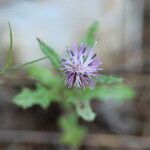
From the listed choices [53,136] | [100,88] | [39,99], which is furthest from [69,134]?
[39,99]

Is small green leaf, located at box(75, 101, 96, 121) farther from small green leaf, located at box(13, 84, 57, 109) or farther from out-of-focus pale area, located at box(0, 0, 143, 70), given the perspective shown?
out-of-focus pale area, located at box(0, 0, 143, 70)

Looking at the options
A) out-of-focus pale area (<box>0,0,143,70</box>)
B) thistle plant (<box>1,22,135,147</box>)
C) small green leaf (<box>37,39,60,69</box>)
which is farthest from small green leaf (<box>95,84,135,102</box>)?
out-of-focus pale area (<box>0,0,143,70</box>)

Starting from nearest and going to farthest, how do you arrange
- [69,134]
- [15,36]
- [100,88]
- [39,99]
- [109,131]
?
[39,99], [100,88], [69,134], [109,131], [15,36]

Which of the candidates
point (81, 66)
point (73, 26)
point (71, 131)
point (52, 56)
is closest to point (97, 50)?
point (73, 26)

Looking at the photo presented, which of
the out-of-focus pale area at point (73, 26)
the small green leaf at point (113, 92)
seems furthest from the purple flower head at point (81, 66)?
the out-of-focus pale area at point (73, 26)

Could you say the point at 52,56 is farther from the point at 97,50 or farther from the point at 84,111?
the point at 97,50

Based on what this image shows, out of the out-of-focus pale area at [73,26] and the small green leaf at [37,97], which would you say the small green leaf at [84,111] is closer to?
the small green leaf at [37,97]

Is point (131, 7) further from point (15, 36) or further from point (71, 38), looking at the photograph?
point (15, 36)

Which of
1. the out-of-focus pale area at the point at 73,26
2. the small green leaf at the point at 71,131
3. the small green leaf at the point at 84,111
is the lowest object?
the small green leaf at the point at 71,131
